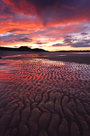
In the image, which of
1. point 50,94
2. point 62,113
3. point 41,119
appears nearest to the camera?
point 41,119

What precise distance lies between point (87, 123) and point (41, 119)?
1.69 metres

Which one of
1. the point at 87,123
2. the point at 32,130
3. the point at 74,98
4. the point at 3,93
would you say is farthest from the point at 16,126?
the point at 74,98

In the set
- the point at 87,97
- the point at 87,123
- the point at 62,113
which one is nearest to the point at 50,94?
the point at 62,113

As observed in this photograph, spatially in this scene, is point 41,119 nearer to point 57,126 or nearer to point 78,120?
point 57,126

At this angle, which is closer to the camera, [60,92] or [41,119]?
[41,119]

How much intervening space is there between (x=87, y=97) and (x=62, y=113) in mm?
2127

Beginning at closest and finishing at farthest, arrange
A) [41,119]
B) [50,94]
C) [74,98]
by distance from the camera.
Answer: [41,119] → [74,98] → [50,94]

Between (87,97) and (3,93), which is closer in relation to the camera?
(87,97)

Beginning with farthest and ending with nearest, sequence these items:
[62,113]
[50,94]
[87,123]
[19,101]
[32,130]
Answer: [50,94]
[19,101]
[62,113]
[87,123]
[32,130]

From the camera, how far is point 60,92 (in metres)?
5.60

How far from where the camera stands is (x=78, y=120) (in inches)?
131

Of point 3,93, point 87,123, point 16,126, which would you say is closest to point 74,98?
point 87,123

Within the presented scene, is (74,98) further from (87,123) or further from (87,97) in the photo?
(87,123)

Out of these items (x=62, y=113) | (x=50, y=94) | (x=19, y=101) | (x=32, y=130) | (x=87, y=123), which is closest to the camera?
(x=32, y=130)
